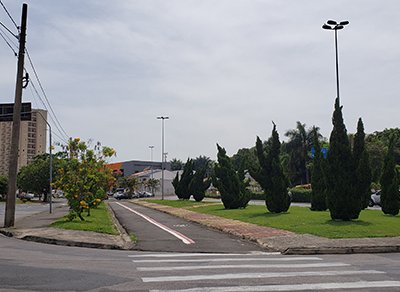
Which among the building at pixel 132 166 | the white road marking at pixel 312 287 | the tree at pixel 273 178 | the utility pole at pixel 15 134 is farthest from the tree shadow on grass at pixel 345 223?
the building at pixel 132 166

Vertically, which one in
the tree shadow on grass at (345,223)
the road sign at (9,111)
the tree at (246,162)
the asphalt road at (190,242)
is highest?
the road sign at (9,111)

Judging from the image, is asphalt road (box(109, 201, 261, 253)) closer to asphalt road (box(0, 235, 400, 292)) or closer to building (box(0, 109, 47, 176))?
asphalt road (box(0, 235, 400, 292))

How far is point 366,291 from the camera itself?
8.23m

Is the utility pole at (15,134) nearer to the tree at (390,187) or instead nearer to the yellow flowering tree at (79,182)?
the yellow flowering tree at (79,182)

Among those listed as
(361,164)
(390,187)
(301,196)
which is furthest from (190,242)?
(301,196)

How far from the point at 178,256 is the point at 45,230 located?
8.05m

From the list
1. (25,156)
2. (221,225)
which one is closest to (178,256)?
(221,225)

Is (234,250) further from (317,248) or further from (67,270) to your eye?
(67,270)

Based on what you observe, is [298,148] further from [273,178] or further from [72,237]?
[72,237]

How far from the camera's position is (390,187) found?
86.5ft

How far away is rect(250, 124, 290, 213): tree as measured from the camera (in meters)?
27.9

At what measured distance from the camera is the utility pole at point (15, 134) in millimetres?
20625

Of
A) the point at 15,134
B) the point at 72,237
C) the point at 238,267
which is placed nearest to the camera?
the point at 238,267

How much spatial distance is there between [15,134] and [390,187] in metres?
18.5
